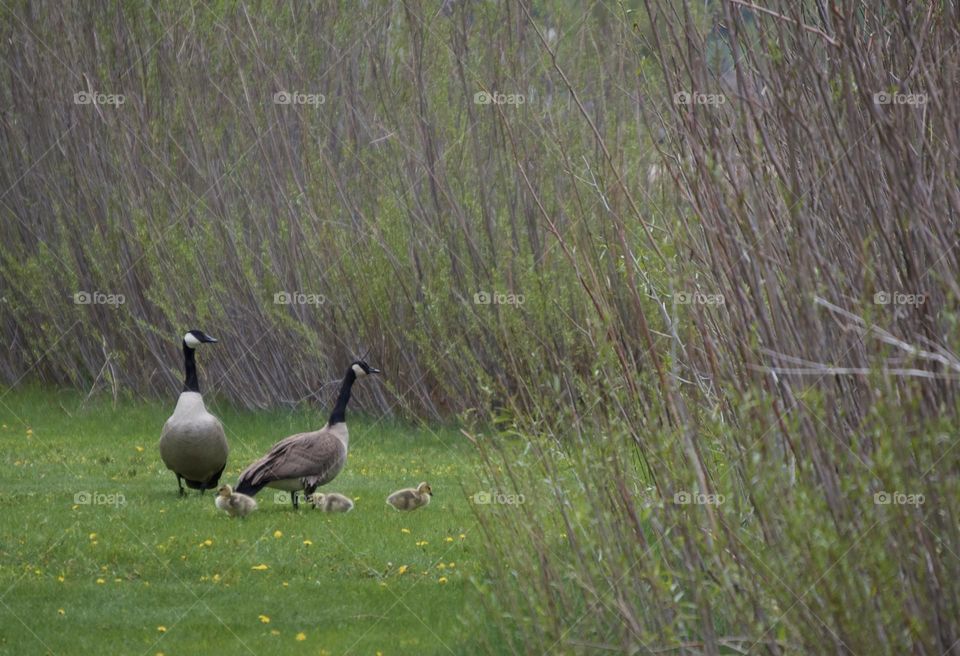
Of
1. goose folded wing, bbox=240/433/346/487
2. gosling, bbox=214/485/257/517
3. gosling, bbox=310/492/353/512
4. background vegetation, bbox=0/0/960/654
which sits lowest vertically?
gosling, bbox=310/492/353/512

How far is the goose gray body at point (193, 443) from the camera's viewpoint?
10367 mm

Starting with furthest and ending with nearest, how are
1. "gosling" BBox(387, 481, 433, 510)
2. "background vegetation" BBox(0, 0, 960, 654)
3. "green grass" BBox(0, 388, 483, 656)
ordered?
"gosling" BBox(387, 481, 433, 510) < "green grass" BBox(0, 388, 483, 656) < "background vegetation" BBox(0, 0, 960, 654)

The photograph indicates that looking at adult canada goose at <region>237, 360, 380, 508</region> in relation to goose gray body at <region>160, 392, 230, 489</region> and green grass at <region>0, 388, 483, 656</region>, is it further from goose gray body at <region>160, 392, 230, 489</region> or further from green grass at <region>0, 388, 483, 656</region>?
goose gray body at <region>160, 392, 230, 489</region>

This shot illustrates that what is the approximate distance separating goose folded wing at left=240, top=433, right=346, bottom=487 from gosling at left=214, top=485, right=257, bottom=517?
15cm

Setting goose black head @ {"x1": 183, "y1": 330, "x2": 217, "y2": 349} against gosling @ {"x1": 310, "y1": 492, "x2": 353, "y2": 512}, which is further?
goose black head @ {"x1": 183, "y1": 330, "x2": 217, "y2": 349}

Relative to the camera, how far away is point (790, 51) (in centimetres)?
498

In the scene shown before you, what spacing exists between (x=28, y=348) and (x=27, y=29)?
13.5ft

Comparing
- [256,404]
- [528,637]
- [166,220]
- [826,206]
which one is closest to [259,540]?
[528,637]

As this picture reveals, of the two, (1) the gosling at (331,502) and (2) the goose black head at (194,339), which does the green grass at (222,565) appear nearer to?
(1) the gosling at (331,502)

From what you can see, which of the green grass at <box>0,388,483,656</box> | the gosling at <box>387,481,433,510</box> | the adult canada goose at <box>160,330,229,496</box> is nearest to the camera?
the green grass at <box>0,388,483,656</box>

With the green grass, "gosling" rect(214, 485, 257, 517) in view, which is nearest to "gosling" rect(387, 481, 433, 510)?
the green grass

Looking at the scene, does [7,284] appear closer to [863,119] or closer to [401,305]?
[401,305]

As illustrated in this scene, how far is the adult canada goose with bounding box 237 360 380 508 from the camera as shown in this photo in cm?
1004

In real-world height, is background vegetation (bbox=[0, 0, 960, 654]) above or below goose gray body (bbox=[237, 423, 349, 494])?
above
